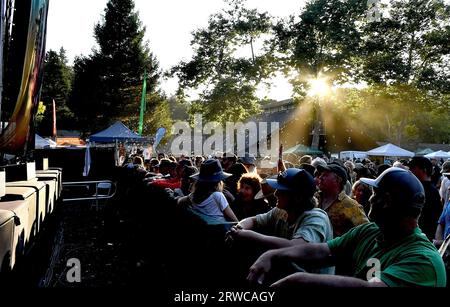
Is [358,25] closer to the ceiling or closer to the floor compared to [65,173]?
closer to the ceiling

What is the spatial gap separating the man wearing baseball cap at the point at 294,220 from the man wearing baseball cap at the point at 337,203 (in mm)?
1074

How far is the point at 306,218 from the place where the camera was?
3.15 meters

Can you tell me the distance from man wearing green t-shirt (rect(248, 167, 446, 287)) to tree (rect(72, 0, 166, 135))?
45.3 m

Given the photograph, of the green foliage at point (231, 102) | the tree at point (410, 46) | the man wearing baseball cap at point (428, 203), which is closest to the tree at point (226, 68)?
the green foliage at point (231, 102)

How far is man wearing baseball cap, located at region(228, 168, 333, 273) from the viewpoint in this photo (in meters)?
2.97

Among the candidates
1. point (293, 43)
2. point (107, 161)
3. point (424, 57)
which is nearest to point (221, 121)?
point (293, 43)

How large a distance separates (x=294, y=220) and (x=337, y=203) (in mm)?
1500

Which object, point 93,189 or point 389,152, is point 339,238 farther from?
point 389,152

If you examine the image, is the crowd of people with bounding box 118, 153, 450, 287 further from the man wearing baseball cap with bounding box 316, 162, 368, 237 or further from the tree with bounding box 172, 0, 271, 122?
the tree with bounding box 172, 0, 271, 122

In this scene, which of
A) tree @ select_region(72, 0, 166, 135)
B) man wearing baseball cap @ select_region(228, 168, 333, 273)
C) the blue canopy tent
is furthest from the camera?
tree @ select_region(72, 0, 166, 135)

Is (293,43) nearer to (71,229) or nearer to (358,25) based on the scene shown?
(358,25)

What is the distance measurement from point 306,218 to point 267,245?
16.2 inches

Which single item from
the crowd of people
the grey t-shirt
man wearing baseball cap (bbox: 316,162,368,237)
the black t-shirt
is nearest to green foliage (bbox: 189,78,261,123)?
the black t-shirt
